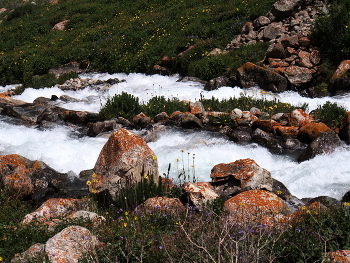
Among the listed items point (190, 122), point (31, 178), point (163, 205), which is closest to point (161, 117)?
point (190, 122)

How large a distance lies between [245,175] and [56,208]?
314 cm

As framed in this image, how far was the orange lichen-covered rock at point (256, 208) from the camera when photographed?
480 centimetres

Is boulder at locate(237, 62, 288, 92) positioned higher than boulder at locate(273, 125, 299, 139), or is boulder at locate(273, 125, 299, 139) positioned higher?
boulder at locate(237, 62, 288, 92)

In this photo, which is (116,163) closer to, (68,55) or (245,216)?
(245,216)

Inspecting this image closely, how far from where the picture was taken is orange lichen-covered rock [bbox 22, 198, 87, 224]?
5.59 meters

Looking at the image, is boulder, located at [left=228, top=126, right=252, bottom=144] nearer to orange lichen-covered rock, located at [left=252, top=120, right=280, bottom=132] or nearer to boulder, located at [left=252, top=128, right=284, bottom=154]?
boulder, located at [left=252, top=128, right=284, bottom=154]

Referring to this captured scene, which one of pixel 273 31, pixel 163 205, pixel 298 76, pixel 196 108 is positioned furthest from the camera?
pixel 273 31

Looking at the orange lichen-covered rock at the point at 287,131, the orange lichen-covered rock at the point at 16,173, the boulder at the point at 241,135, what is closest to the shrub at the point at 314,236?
the orange lichen-covered rock at the point at 16,173

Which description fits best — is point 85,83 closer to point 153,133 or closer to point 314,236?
point 153,133

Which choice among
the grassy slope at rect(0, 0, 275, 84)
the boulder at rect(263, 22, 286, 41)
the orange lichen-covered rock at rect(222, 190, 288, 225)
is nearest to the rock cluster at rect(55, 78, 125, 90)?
the grassy slope at rect(0, 0, 275, 84)

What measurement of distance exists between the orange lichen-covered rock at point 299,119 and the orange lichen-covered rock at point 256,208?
5.37m

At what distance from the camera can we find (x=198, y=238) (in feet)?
12.1

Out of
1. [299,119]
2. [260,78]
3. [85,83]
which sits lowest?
[299,119]

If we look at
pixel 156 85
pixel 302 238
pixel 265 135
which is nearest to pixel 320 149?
pixel 265 135
